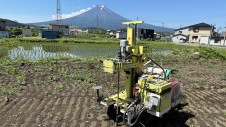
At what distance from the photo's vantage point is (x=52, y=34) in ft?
123

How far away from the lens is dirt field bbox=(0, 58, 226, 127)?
461 centimetres

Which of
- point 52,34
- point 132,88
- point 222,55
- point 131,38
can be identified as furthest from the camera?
point 52,34

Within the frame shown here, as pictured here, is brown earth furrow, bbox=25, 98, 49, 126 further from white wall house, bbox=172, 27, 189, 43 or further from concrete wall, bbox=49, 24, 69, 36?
white wall house, bbox=172, 27, 189, 43

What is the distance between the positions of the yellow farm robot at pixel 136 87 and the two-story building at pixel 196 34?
43161 mm

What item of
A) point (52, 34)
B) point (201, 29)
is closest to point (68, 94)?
point (52, 34)

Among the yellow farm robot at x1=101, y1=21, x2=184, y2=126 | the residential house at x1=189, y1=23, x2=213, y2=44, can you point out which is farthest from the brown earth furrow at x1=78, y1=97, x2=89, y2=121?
the residential house at x1=189, y1=23, x2=213, y2=44

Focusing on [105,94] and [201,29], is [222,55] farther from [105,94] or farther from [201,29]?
[201,29]

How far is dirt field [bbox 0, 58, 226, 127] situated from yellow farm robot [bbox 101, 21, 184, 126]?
0.45 m

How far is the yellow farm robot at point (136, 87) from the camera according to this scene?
3.77 m

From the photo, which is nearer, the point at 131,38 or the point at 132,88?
the point at 131,38

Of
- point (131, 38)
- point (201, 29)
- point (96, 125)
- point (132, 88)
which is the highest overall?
point (201, 29)

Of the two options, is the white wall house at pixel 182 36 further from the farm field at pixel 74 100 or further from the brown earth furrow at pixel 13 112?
the brown earth furrow at pixel 13 112

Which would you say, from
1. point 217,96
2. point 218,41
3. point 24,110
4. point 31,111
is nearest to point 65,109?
point 31,111

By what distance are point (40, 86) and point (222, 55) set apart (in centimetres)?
1496
